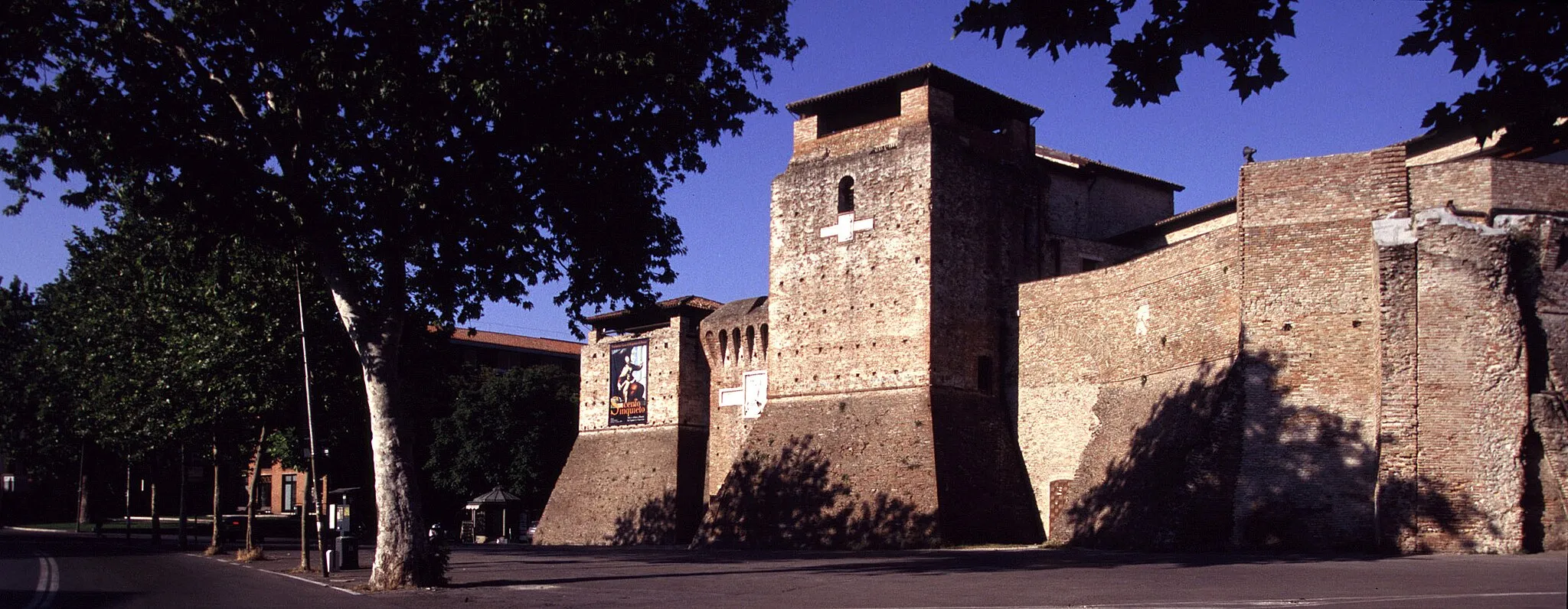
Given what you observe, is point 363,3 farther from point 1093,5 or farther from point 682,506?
point 682,506

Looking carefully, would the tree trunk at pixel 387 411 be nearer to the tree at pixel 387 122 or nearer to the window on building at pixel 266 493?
the tree at pixel 387 122

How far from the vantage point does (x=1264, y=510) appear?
23547mm

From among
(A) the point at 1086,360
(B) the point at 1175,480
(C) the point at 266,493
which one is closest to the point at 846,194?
(A) the point at 1086,360

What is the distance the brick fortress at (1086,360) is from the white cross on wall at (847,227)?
0.06 m

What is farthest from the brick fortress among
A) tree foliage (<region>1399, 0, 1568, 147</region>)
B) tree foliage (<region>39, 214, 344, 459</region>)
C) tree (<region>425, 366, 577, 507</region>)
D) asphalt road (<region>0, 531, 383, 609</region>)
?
tree foliage (<region>1399, 0, 1568, 147</region>)

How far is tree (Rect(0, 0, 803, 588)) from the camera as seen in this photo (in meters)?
17.9

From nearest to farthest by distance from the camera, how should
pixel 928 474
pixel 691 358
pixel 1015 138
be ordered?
pixel 928 474
pixel 1015 138
pixel 691 358

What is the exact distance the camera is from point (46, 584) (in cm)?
2188

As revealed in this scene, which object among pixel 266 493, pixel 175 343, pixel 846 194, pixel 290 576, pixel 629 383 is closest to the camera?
pixel 290 576

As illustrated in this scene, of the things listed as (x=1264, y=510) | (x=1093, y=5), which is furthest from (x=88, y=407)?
(x=1093, y=5)

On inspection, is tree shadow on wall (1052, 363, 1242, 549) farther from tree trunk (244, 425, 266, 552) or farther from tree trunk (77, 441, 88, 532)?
tree trunk (77, 441, 88, 532)

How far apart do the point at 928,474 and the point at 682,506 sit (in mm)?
12092

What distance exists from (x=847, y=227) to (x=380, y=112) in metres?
17.3

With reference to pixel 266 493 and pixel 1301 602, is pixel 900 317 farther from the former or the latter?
pixel 266 493
